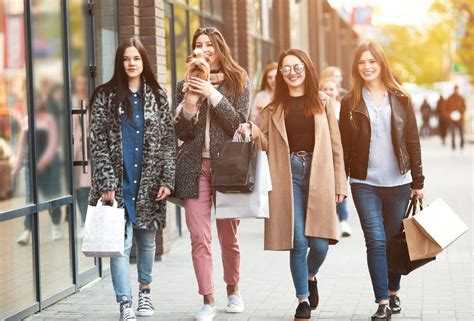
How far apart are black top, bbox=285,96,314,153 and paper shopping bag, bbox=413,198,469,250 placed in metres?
0.85

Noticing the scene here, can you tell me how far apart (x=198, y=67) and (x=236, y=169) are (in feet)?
2.31

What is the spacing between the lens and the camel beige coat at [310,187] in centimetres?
730

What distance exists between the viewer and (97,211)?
716 centimetres

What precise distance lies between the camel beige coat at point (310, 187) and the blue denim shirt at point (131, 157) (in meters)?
0.76

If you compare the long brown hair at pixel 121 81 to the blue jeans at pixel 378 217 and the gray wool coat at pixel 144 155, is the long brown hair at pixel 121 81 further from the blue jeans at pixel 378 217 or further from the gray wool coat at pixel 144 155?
the blue jeans at pixel 378 217

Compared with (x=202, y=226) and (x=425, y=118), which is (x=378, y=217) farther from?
(x=425, y=118)

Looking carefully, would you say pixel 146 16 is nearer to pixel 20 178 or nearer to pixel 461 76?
pixel 20 178

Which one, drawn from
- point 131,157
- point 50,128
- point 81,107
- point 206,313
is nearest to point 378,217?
point 206,313

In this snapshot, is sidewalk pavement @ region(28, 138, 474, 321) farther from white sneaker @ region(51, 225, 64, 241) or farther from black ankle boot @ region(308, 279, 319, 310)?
white sneaker @ region(51, 225, 64, 241)

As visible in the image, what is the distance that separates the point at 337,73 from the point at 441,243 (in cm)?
582

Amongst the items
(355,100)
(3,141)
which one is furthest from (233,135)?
(3,141)

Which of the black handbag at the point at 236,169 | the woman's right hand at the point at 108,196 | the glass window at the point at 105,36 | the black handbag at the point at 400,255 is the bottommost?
the black handbag at the point at 400,255

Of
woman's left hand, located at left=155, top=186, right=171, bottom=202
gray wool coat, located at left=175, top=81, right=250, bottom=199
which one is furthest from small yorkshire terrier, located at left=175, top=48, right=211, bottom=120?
woman's left hand, located at left=155, top=186, right=171, bottom=202

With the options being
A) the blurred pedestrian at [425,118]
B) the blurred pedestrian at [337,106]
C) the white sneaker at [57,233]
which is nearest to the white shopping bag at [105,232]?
the white sneaker at [57,233]
